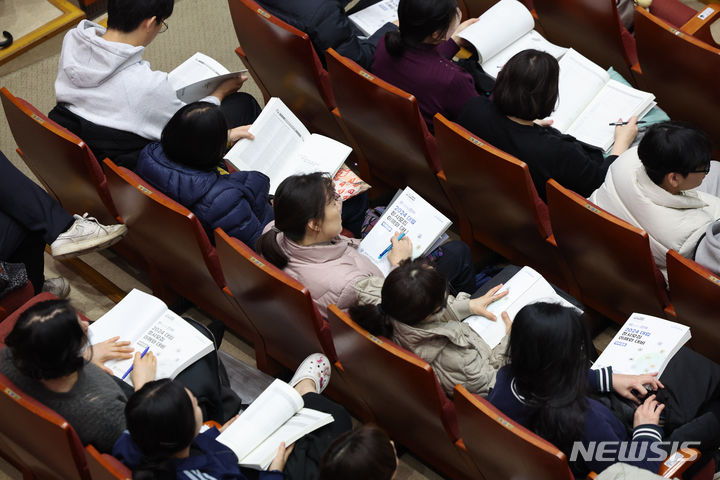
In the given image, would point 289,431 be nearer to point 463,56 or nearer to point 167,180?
point 167,180

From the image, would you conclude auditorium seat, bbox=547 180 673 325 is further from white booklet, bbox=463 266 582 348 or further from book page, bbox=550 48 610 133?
book page, bbox=550 48 610 133

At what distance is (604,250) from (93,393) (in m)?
1.16

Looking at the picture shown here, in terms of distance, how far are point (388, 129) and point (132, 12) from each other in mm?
776

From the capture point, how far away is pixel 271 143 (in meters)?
2.49

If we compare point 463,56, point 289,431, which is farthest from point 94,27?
point 289,431

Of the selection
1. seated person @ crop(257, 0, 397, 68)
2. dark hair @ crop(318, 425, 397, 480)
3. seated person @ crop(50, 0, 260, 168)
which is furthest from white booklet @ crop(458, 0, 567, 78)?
dark hair @ crop(318, 425, 397, 480)

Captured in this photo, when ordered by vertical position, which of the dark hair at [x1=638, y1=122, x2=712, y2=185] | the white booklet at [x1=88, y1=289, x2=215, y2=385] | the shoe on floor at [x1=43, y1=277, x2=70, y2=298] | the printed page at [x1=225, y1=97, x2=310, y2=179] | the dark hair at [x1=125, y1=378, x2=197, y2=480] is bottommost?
the shoe on floor at [x1=43, y1=277, x2=70, y2=298]

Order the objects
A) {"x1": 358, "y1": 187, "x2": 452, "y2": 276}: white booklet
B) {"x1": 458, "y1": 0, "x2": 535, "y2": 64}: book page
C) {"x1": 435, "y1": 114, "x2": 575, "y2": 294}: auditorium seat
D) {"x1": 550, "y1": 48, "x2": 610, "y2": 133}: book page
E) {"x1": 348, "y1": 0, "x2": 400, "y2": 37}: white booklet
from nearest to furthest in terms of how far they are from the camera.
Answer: {"x1": 435, "y1": 114, "x2": 575, "y2": 294}: auditorium seat < {"x1": 358, "y1": 187, "x2": 452, "y2": 276}: white booklet < {"x1": 550, "y1": 48, "x2": 610, "y2": 133}: book page < {"x1": 458, "y1": 0, "x2": 535, "y2": 64}: book page < {"x1": 348, "y1": 0, "x2": 400, "y2": 37}: white booklet

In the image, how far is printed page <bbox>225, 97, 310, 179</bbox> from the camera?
2.44 metres

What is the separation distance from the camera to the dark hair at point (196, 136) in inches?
85.0

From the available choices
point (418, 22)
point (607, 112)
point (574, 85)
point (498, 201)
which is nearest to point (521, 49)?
point (574, 85)

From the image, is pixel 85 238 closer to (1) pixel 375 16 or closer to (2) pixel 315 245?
(2) pixel 315 245

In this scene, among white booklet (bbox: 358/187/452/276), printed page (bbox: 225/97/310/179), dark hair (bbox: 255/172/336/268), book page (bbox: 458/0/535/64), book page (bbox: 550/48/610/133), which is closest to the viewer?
dark hair (bbox: 255/172/336/268)

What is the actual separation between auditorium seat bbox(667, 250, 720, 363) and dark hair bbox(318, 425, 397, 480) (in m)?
0.78
